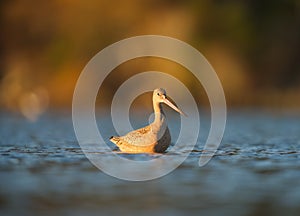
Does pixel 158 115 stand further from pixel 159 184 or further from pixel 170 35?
pixel 170 35

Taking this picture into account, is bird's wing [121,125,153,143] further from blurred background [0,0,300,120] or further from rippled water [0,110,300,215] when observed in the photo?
blurred background [0,0,300,120]

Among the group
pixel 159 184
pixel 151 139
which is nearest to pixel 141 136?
pixel 151 139

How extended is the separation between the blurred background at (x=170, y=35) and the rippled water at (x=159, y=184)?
17.3 metres

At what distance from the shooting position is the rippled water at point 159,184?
8.05 m

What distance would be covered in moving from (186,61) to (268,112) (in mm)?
5675

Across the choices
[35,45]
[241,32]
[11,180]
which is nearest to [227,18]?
[241,32]

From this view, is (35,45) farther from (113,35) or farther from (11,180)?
(11,180)

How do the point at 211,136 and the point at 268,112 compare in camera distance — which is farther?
the point at 268,112

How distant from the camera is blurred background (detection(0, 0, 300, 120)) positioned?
32344 millimetres

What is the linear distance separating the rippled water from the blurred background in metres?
17.3

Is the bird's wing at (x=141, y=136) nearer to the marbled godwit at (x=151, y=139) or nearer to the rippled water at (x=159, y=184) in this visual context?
the marbled godwit at (x=151, y=139)

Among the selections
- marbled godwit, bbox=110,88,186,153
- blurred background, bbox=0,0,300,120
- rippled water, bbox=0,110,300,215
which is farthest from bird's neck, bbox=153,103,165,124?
blurred background, bbox=0,0,300,120

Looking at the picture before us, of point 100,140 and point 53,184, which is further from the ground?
point 100,140

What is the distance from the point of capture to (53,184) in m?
9.68
